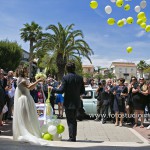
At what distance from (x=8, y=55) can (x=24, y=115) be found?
39.7m

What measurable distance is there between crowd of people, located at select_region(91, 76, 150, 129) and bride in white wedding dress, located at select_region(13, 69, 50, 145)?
189 inches

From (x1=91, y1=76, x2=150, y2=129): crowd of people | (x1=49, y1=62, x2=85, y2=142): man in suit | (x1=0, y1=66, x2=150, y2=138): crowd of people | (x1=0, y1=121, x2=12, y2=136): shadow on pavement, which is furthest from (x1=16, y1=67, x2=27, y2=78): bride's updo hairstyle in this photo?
(x1=91, y1=76, x2=150, y2=129): crowd of people

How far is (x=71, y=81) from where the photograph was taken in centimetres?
713

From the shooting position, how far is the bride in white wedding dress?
690 centimetres

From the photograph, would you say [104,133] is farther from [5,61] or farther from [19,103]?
[5,61]

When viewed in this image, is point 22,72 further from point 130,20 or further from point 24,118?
point 130,20

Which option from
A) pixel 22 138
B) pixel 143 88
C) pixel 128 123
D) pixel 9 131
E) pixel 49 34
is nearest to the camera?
pixel 22 138

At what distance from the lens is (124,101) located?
11.3 metres

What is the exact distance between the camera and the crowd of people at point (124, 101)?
10752mm

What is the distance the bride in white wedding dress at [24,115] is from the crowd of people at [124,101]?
15.7 feet

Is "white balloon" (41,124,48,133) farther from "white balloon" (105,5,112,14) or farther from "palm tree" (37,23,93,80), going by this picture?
"palm tree" (37,23,93,80)

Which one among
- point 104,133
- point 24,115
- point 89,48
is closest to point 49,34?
point 89,48

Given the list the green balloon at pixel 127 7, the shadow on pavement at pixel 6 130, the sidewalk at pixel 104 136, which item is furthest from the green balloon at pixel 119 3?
the shadow on pavement at pixel 6 130

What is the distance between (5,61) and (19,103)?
39661 millimetres
